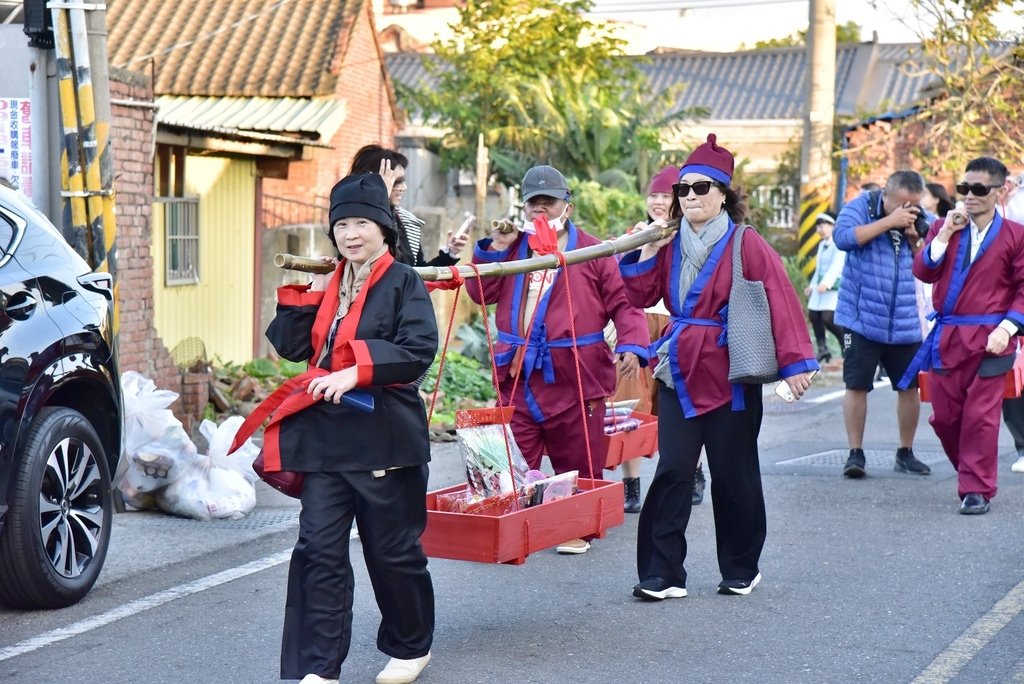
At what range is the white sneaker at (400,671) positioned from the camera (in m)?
4.98

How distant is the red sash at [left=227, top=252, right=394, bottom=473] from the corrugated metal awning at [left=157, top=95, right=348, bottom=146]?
1372cm

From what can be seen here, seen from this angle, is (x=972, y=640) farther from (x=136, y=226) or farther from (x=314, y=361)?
(x=136, y=226)

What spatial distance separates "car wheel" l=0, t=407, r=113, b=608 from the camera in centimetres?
579

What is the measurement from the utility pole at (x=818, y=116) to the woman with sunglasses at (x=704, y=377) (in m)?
12.8

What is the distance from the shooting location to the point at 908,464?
31.8 feet

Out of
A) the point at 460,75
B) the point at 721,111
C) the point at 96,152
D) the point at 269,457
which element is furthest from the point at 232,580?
the point at 721,111

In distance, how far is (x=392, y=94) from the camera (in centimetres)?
2497

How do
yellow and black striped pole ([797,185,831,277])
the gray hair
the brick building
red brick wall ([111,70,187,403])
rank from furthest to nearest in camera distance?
yellow and black striped pole ([797,185,831,277]), the brick building, red brick wall ([111,70,187,403]), the gray hair

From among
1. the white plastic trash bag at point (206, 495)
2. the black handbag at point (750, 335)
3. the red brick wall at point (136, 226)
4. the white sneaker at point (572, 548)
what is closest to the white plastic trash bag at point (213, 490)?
the white plastic trash bag at point (206, 495)

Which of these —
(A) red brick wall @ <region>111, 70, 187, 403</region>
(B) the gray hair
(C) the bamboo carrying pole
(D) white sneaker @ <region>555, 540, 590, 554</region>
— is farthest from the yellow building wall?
(C) the bamboo carrying pole

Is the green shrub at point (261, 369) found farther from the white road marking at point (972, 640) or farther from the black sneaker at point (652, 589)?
the white road marking at point (972, 640)

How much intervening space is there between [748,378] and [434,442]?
5.37 metres

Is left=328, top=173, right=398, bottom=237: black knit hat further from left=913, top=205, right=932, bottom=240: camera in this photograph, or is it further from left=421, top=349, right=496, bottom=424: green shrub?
left=421, top=349, right=496, bottom=424: green shrub

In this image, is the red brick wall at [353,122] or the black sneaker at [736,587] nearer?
the black sneaker at [736,587]
